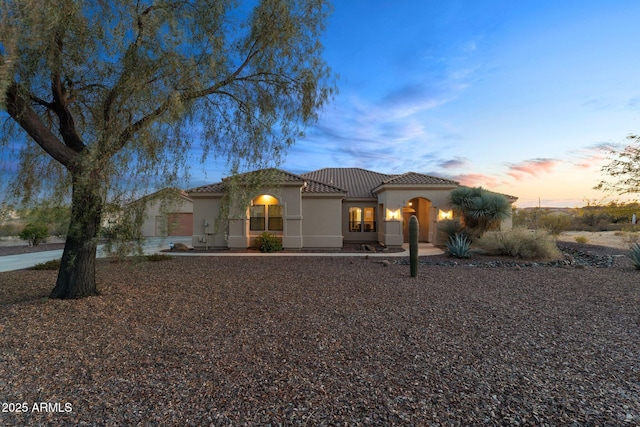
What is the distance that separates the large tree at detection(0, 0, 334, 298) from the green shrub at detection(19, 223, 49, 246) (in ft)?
45.4

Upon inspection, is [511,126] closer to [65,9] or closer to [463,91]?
[463,91]

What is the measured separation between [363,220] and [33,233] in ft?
65.3

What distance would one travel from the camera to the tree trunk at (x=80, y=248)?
19.5 ft

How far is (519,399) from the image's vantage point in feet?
10.5

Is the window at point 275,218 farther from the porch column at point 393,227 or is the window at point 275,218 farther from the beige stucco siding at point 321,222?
the porch column at point 393,227

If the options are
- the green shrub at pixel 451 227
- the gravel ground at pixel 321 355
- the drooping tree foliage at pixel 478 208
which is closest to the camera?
the gravel ground at pixel 321 355

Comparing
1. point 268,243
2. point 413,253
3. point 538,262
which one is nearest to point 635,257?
point 538,262

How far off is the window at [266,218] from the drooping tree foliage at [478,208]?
9.75 meters

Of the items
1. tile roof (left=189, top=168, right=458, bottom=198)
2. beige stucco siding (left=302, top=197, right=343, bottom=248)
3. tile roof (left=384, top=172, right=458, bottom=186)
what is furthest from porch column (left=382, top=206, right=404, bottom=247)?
beige stucco siding (left=302, top=197, right=343, bottom=248)

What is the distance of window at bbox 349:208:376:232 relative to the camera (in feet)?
70.1

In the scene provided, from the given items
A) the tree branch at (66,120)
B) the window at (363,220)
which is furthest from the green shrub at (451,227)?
the tree branch at (66,120)

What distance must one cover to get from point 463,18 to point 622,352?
34.0 ft

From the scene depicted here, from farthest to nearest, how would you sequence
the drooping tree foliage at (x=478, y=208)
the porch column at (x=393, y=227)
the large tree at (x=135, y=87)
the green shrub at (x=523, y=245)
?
the porch column at (x=393, y=227) → the drooping tree foliage at (x=478, y=208) → the green shrub at (x=523, y=245) → the large tree at (x=135, y=87)

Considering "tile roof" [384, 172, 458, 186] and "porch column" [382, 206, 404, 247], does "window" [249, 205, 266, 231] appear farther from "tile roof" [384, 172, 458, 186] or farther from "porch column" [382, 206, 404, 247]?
"tile roof" [384, 172, 458, 186]
